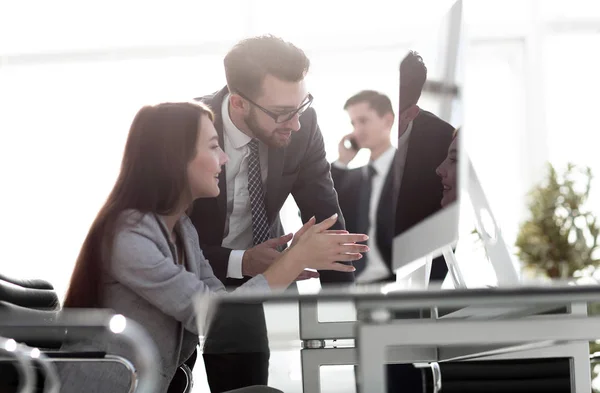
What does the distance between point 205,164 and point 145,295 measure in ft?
1.40

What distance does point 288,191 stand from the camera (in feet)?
8.68

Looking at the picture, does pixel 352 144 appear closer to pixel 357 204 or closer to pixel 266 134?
pixel 357 204

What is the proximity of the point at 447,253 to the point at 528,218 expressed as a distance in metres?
3.02

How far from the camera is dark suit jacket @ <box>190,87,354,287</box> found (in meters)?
2.52

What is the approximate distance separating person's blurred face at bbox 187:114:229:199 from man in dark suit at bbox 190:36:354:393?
0.27 meters

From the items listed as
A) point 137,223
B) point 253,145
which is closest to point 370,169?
point 253,145

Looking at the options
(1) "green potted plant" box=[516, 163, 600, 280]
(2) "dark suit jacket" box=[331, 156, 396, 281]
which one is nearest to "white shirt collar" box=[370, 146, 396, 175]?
(2) "dark suit jacket" box=[331, 156, 396, 281]

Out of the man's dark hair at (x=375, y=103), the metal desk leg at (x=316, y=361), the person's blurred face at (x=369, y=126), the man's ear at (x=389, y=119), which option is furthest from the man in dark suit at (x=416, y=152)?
the man's dark hair at (x=375, y=103)

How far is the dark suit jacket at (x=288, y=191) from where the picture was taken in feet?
8.25

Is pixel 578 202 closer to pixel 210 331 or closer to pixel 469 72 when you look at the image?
pixel 469 72

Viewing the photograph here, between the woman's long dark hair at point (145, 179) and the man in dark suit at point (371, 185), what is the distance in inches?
19.5

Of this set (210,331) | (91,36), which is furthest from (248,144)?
(91,36)

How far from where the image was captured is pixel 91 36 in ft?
16.5

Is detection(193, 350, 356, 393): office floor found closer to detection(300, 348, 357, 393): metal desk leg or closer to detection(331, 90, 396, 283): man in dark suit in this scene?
detection(300, 348, 357, 393): metal desk leg
